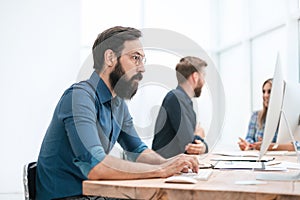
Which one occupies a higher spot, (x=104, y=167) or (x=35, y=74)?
(x=35, y=74)

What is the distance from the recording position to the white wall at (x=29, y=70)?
186 inches

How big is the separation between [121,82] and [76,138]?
44 centimetres

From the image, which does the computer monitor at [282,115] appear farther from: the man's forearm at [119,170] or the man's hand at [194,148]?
the man's hand at [194,148]

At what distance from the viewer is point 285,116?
68.0 inches

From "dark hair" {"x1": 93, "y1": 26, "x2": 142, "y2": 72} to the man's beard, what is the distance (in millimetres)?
66

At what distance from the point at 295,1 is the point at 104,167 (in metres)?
3.55

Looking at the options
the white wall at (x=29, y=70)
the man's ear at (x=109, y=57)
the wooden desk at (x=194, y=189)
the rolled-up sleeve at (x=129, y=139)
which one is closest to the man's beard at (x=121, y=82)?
the man's ear at (x=109, y=57)

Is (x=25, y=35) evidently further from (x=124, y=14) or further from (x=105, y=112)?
(x=105, y=112)

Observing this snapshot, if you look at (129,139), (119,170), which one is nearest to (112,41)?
(129,139)

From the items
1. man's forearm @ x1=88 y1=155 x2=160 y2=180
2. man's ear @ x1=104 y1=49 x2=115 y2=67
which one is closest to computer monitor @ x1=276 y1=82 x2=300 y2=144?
man's forearm @ x1=88 y1=155 x2=160 y2=180

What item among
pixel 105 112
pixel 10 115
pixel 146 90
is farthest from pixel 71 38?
pixel 105 112

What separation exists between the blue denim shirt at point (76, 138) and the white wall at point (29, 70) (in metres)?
2.94

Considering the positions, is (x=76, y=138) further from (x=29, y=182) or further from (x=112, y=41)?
(x=112, y=41)

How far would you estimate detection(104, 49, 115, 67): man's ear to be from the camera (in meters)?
2.04
